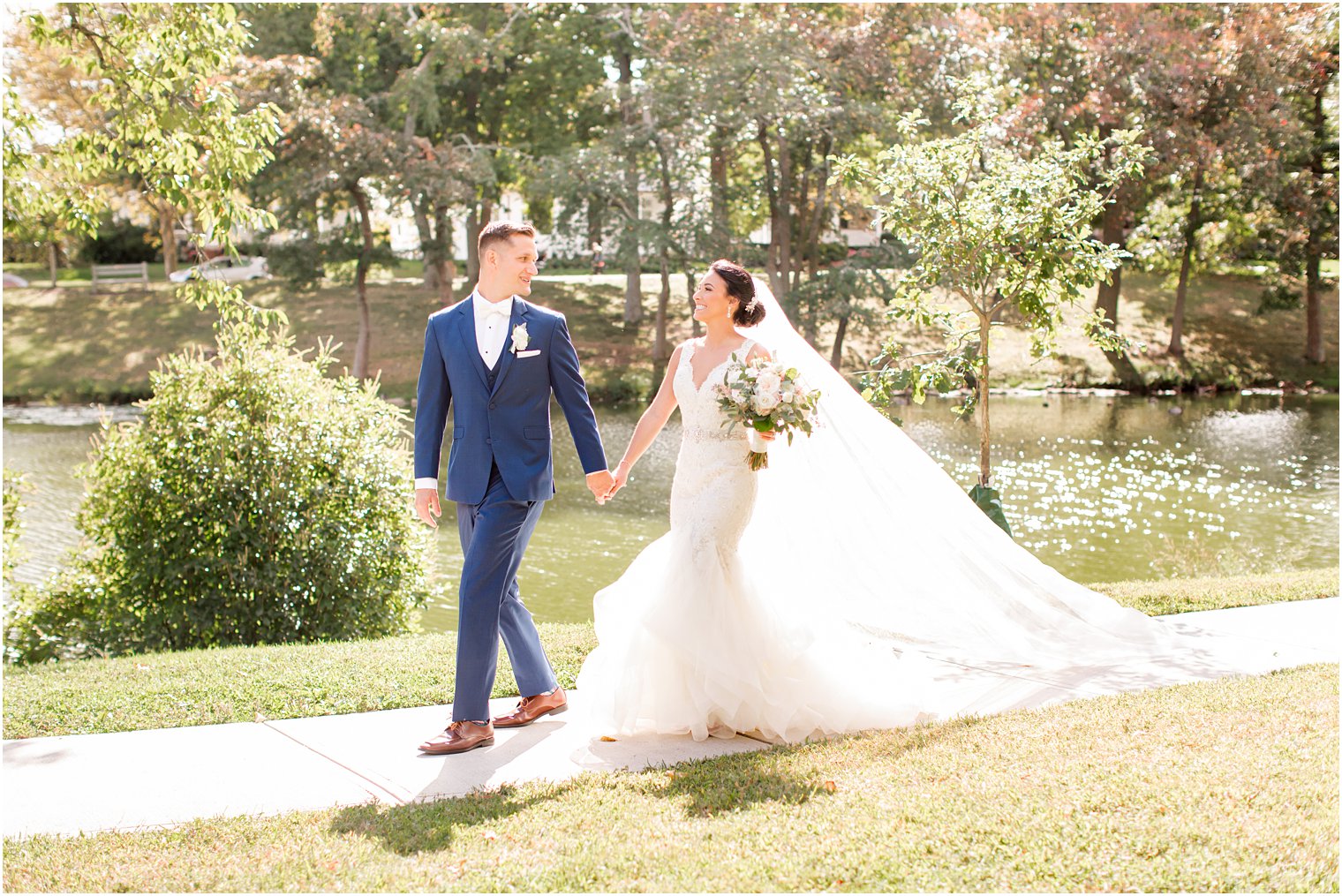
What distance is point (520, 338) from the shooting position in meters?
5.48

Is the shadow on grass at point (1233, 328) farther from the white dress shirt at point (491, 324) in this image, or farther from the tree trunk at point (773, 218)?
the white dress shirt at point (491, 324)

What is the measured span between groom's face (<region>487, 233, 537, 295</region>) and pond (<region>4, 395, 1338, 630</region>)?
235 inches

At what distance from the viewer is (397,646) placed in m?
7.96

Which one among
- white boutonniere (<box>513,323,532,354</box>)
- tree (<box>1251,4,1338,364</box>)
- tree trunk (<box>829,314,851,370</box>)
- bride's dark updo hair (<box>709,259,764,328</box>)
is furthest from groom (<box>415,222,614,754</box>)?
tree (<box>1251,4,1338,364</box>)

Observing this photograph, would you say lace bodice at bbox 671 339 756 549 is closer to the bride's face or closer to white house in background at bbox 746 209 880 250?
the bride's face

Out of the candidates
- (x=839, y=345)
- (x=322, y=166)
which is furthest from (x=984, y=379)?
(x=322, y=166)

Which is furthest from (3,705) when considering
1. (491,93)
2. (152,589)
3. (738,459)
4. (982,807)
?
(491,93)

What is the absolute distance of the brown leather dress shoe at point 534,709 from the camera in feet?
19.0

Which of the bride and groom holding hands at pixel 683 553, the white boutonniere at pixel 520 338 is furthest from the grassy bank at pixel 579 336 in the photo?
the white boutonniere at pixel 520 338

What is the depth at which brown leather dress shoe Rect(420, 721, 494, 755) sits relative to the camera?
5320mm

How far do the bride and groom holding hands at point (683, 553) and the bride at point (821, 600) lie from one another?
0.5 inches

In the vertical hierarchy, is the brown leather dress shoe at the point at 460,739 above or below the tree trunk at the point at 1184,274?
below

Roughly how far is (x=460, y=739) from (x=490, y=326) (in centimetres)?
188

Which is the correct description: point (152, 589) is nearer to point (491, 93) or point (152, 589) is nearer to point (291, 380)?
point (291, 380)
